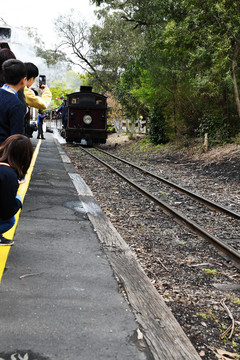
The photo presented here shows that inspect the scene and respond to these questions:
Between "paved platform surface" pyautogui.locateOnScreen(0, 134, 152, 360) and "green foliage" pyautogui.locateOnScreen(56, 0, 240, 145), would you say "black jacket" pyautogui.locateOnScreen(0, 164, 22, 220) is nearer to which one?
"paved platform surface" pyautogui.locateOnScreen(0, 134, 152, 360)

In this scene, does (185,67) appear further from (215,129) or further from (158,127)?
(215,129)

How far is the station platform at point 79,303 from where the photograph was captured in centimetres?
217

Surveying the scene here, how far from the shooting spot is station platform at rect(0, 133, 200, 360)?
217 cm

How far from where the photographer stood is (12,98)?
3.43m

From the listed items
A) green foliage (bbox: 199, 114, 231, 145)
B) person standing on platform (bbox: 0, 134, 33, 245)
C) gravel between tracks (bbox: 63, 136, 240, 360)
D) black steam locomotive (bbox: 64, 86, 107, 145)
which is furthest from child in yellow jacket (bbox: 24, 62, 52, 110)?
black steam locomotive (bbox: 64, 86, 107, 145)

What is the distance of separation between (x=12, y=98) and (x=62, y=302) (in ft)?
6.19

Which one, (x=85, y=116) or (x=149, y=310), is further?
(x=85, y=116)

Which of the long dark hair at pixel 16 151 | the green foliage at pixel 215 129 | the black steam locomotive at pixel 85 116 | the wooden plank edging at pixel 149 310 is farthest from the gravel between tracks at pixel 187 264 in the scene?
the black steam locomotive at pixel 85 116

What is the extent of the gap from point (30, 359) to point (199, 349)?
121 centimetres

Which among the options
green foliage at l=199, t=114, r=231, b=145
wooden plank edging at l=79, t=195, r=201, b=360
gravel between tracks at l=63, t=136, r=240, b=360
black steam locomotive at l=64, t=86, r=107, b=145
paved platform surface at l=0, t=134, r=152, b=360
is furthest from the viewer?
black steam locomotive at l=64, t=86, r=107, b=145

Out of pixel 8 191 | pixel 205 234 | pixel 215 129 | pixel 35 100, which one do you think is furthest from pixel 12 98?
pixel 215 129

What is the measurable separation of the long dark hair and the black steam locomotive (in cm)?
1727

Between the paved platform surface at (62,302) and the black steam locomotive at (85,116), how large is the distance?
15.8m

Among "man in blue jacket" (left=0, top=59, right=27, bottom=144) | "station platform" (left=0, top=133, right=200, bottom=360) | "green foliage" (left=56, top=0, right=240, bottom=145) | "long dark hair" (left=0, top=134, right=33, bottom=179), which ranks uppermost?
"green foliage" (left=56, top=0, right=240, bottom=145)
